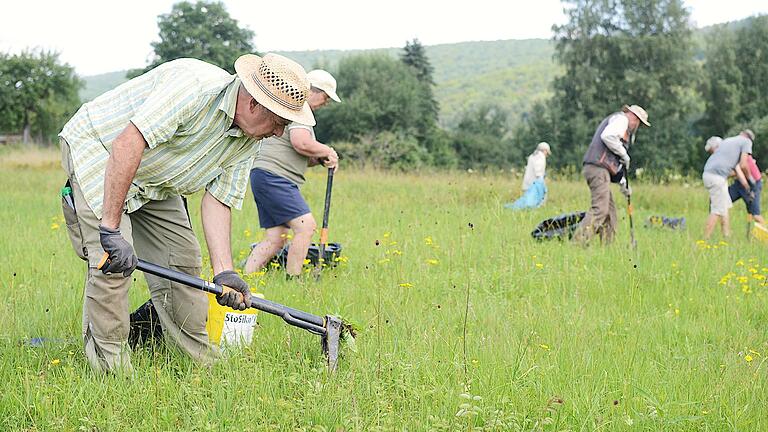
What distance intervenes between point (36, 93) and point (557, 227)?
43064mm

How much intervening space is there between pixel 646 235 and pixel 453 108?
297ft

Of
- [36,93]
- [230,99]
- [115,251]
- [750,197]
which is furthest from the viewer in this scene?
[36,93]

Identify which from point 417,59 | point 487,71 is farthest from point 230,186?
point 487,71

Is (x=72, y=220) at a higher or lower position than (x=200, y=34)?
lower

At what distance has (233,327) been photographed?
13.7 ft

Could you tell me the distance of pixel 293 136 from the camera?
20.3ft

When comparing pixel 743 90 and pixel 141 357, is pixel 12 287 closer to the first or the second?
pixel 141 357

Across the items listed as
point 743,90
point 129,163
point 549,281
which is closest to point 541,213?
point 549,281

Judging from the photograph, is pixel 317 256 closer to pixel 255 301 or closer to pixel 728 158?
pixel 255 301

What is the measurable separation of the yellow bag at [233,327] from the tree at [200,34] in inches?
2116

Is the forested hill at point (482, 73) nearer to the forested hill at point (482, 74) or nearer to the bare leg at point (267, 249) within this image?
the forested hill at point (482, 74)

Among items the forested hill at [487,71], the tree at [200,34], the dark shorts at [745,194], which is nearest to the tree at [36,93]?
the tree at [200,34]

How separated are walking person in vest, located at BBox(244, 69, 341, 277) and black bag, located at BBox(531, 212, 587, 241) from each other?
3.21m

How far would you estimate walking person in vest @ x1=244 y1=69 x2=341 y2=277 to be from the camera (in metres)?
6.17
